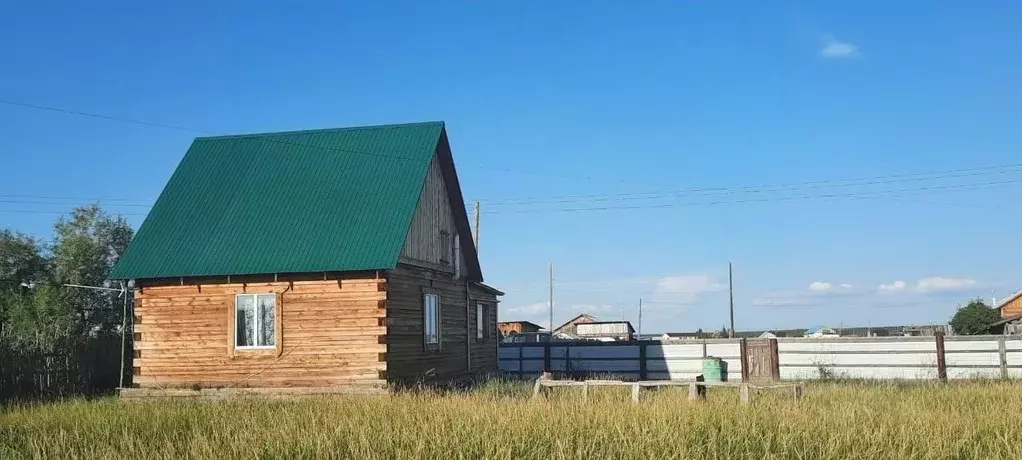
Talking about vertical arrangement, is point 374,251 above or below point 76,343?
above

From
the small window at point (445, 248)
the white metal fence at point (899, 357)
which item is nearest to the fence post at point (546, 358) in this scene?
the small window at point (445, 248)

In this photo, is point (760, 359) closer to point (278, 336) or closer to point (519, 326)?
point (278, 336)

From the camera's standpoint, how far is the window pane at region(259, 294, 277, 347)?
22.3 metres

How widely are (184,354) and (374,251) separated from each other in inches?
222

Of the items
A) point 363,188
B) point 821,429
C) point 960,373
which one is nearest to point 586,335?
point 960,373

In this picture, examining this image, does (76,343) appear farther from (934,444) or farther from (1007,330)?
(1007,330)

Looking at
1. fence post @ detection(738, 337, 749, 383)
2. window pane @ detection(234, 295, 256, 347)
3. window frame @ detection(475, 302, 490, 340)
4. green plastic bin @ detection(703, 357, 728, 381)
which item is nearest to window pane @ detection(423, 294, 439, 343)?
window frame @ detection(475, 302, 490, 340)

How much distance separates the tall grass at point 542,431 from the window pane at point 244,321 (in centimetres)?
640

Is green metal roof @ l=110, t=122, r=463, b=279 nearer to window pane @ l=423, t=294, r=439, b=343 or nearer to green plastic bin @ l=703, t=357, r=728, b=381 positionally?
window pane @ l=423, t=294, r=439, b=343

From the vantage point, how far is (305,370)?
2192 centimetres

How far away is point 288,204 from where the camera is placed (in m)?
24.3

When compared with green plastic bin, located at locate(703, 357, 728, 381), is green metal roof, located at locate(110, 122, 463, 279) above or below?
above

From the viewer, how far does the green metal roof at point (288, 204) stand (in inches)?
882

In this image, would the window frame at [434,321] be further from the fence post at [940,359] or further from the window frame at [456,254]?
the fence post at [940,359]
